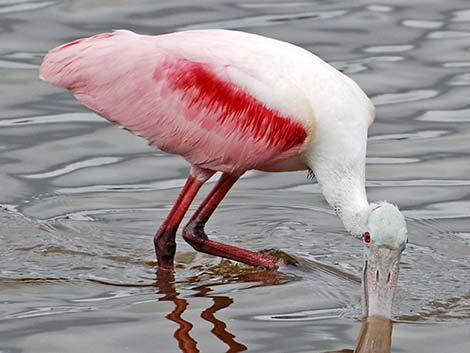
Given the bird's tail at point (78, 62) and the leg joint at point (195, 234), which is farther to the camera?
the leg joint at point (195, 234)

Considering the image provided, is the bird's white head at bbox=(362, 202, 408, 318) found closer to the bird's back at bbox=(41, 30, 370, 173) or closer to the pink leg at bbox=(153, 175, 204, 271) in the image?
the bird's back at bbox=(41, 30, 370, 173)

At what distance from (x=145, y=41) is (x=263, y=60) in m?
1.01

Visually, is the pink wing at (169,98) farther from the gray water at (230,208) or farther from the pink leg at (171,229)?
the gray water at (230,208)

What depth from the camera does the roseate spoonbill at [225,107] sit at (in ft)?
38.0

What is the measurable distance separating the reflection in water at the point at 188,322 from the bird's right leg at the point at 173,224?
170 millimetres

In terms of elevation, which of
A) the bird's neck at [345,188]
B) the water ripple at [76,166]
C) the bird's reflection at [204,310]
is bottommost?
the water ripple at [76,166]

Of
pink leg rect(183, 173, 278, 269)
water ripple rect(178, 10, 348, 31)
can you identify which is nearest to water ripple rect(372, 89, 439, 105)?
water ripple rect(178, 10, 348, 31)

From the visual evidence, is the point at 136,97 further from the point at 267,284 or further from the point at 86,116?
the point at 86,116

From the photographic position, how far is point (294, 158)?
12.0 meters

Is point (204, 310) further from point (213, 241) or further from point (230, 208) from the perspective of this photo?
point (230, 208)

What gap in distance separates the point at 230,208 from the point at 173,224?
143cm

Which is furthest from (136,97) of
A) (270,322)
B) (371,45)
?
(371,45)

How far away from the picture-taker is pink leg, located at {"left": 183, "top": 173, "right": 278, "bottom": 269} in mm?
12320

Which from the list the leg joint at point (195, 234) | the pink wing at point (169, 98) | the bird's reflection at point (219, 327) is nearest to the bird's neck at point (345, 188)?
the pink wing at point (169, 98)
